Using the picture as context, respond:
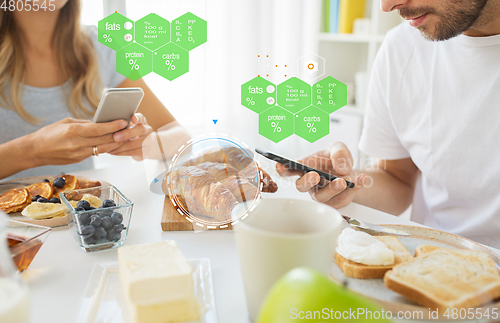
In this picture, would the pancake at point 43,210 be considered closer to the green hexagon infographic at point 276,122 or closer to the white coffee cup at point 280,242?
the white coffee cup at point 280,242

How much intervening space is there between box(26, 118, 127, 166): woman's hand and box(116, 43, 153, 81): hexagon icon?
594 millimetres

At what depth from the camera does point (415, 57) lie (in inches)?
43.8

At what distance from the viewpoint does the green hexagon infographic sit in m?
2.69

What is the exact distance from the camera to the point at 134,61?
6.07ft

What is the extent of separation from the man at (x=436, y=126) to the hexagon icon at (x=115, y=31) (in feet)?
3.52

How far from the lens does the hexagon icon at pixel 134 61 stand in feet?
5.10

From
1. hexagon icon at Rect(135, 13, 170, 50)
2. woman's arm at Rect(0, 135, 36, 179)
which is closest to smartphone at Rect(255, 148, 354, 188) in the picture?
woman's arm at Rect(0, 135, 36, 179)

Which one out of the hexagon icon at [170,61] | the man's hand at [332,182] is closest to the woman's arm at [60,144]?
the man's hand at [332,182]

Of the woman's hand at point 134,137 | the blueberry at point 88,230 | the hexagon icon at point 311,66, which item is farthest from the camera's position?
the hexagon icon at point 311,66

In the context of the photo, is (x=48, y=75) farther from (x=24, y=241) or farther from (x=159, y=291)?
(x=159, y=291)

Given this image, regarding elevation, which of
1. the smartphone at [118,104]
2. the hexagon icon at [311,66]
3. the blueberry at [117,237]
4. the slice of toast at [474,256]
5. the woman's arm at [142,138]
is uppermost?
the hexagon icon at [311,66]

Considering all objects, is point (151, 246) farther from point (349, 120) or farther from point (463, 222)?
point (349, 120)

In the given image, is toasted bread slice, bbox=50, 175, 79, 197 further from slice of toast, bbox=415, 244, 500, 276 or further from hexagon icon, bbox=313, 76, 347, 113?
hexagon icon, bbox=313, 76, 347, 113

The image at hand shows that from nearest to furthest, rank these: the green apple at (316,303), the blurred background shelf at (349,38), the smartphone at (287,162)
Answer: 1. the green apple at (316,303)
2. the smartphone at (287,162)
3. the blurred background shelf at (349,38)
